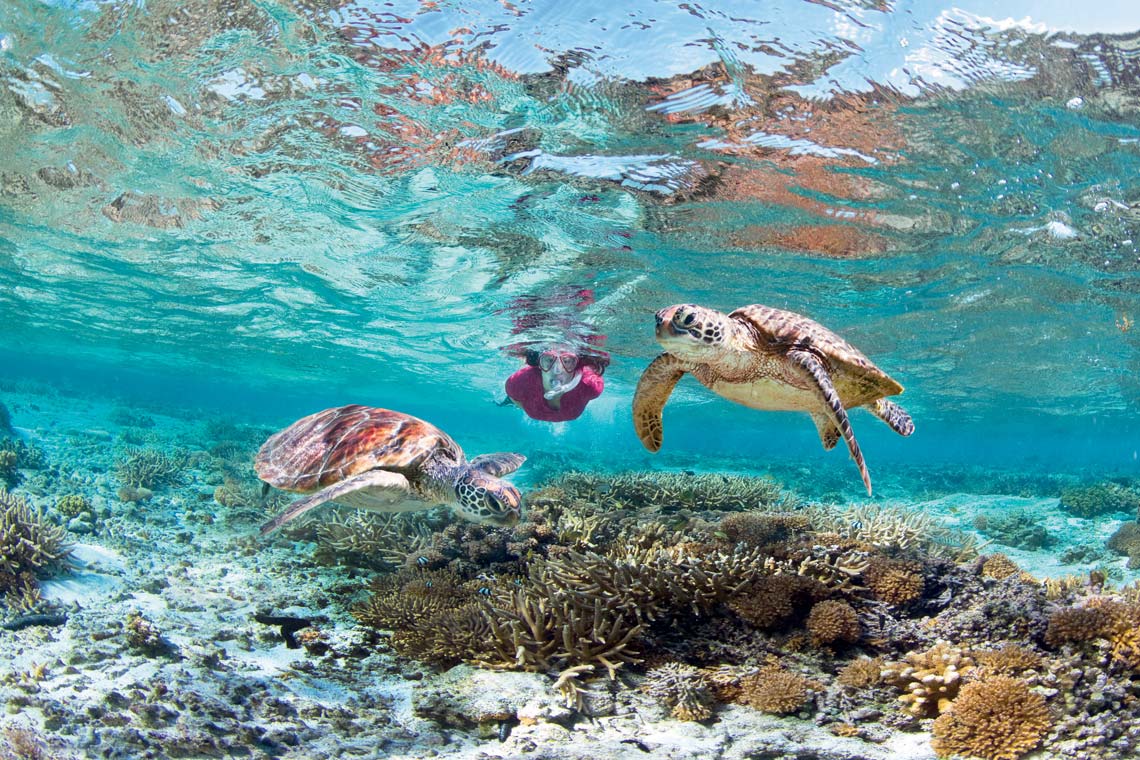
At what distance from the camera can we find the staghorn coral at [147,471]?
11.3 m

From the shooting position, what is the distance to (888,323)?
55.4 ft

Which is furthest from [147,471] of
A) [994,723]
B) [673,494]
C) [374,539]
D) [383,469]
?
[994,723]

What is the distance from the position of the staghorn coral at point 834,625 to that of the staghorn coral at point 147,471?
12.0 meters

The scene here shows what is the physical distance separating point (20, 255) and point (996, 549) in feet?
88.0

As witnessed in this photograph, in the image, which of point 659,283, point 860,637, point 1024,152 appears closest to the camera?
point 860,637

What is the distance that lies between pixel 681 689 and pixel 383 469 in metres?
3.47

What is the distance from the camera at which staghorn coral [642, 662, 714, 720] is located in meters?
3.60

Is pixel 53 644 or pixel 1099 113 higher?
pixel 1099 113

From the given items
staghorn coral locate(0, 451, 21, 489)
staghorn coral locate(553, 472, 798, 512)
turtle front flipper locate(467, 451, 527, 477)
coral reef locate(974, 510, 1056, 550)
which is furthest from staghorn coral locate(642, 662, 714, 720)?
staghorn coral locate(0, 451, 21, 489)

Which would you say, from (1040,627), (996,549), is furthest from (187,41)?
(996,549)

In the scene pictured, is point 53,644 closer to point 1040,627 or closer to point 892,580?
point 892,580

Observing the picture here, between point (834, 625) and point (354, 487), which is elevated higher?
point (354, 487)

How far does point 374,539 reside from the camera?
711 centimetres

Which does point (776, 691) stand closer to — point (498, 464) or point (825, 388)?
point (825, 388)
